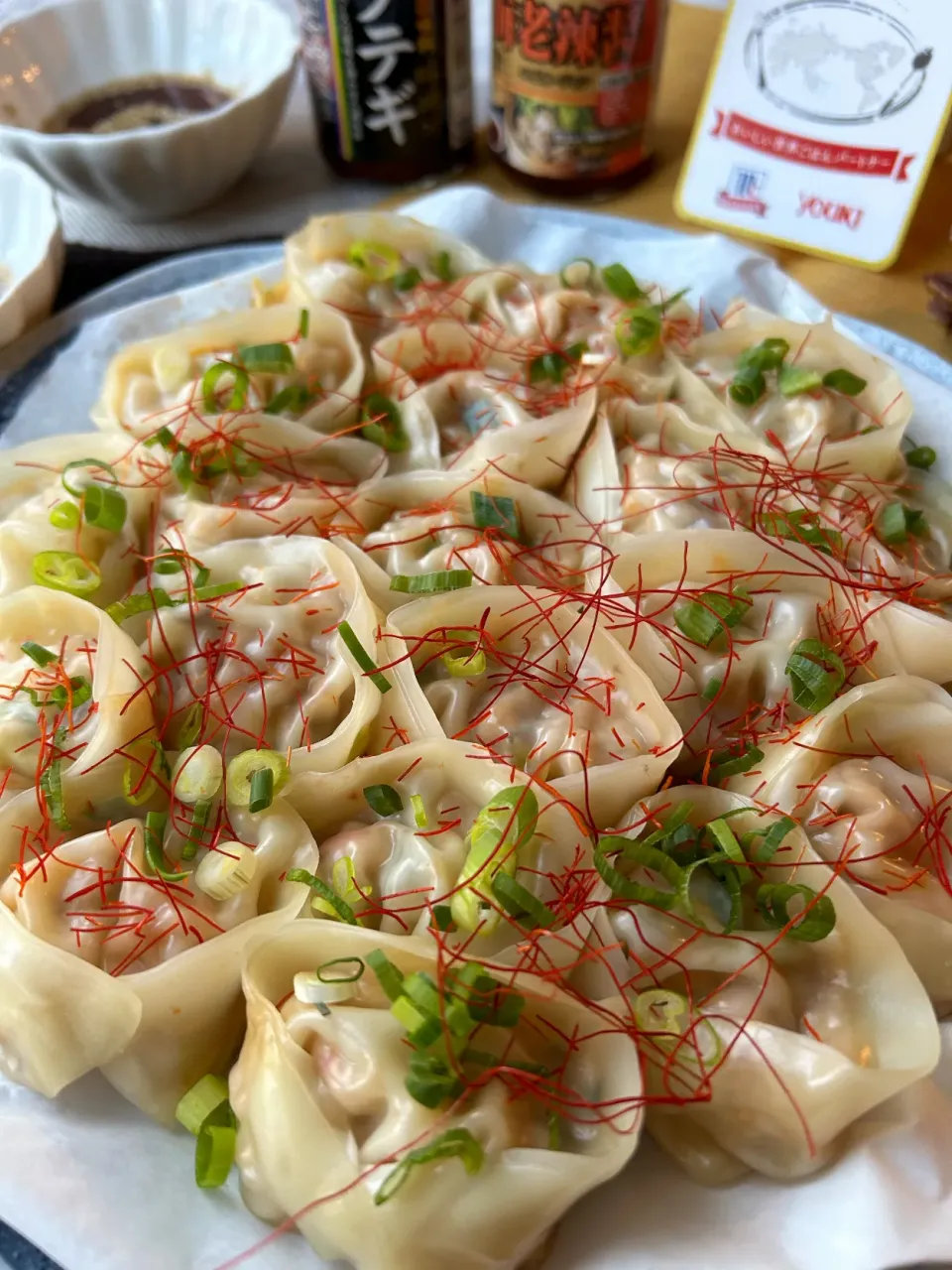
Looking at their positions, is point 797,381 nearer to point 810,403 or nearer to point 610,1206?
point 810,403

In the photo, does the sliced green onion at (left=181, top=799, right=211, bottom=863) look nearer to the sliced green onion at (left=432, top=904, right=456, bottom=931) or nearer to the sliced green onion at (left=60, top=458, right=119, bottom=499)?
the sliced green onion at (left=432, top=904, right=456, bottom=931)

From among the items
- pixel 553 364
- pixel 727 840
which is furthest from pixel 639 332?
pixel 727 840

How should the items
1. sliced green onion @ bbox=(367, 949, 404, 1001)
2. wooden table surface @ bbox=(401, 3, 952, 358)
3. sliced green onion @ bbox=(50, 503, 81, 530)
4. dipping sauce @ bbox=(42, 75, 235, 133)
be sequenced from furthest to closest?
1. dipping sauce @ bbox=(42, 75, 235, 133)
2. wooden table surface @ bbox=(401, 3, 952, 358)
3. sliced green onion @ bbox=(50, 503, 81, 530)
4. sliced green onion @ bbox=(367, 949, 404, 1001)

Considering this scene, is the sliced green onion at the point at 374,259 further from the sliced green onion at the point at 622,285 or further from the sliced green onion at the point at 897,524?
the sliced green onion at the point at 897,524

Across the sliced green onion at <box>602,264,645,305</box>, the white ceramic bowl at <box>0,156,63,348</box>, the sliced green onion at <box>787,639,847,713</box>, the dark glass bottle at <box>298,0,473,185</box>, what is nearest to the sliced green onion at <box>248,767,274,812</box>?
the sliced green onion at <box>787,639,847,713</box>

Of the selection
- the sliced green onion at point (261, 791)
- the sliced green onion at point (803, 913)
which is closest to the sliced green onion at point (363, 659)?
the sliced green onion at point (261, 791)

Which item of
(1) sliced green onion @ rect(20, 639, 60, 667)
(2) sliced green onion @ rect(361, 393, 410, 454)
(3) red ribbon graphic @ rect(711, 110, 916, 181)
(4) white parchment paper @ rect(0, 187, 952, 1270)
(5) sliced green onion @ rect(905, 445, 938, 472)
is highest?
(3) red ribbon graphic @ rect(711, 110, 916, 181)
